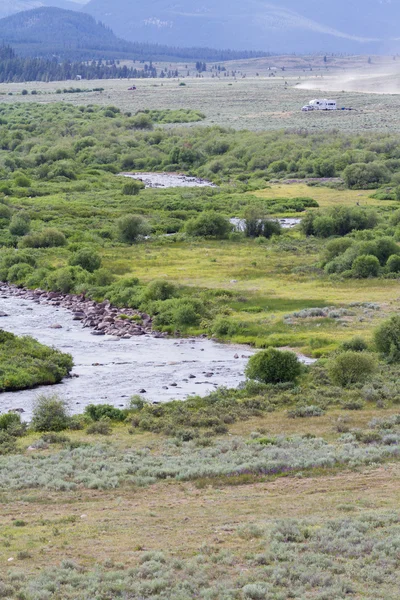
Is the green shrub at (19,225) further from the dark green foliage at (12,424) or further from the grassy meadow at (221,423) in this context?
the dark green foliage at (12,424)

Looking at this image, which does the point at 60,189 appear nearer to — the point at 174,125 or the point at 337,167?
the point at 337,167

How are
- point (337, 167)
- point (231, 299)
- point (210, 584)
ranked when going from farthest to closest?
point (337, 167), point (231, 299), point (210, 584)

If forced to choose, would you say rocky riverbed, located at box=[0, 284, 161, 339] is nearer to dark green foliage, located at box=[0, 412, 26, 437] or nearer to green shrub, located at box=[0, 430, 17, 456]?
dark green foliage, located at box=[0, 412, 26, 437]

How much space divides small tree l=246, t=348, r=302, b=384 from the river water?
4.39 feet

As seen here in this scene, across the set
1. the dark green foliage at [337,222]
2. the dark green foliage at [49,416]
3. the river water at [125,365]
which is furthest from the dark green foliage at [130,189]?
the dark green foliage at [49,416]

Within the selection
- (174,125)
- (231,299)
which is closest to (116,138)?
(174,125)

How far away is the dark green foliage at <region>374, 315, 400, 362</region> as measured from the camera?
4391 cm

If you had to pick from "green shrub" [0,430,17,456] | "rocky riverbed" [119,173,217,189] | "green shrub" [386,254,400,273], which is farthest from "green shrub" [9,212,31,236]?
"green shrub" [0,430,17,456]

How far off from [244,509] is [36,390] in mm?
18761

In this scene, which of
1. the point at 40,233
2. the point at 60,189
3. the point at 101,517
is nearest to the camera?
the point at 101,517

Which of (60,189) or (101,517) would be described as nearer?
(101,517)

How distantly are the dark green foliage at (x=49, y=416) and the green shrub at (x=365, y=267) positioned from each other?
30936 mm

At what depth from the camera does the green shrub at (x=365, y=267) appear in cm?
6247

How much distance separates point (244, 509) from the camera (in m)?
24.0
